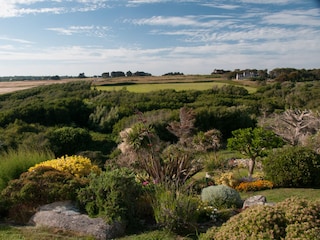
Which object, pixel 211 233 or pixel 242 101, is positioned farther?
pixel 242 101

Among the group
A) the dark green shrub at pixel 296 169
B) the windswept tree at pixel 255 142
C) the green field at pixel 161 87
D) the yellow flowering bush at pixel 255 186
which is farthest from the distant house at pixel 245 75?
the yellow flowering bush at pixel 255 186

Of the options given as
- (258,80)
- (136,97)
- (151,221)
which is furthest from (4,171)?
(258,80)

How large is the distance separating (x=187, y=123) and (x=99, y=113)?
40772 millimetres

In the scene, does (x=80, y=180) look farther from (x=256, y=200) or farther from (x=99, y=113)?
(x=99, y=113)

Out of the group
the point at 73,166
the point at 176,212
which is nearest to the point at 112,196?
the point at 176,212

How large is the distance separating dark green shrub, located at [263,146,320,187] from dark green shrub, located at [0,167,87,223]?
6.05m

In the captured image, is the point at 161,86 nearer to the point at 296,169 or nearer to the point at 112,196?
the point at 296,169

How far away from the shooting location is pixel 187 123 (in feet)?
30.9

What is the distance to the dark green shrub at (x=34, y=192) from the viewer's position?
20.5 ft

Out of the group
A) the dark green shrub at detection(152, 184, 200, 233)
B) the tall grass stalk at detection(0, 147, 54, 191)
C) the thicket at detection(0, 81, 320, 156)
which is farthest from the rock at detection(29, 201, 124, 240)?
the thicket at detection(0, 81, 320, 156)

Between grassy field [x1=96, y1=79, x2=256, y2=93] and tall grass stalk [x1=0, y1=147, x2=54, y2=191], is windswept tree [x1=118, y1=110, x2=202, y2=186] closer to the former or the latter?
tall grass stalk [x1=0, y1=147, x2=54, y2=191]

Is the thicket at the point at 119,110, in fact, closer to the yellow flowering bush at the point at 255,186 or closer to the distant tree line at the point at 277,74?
the distant tree line at the point at 277,74

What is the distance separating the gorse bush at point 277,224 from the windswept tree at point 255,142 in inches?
291

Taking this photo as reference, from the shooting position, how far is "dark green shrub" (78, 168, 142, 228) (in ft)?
18.3
